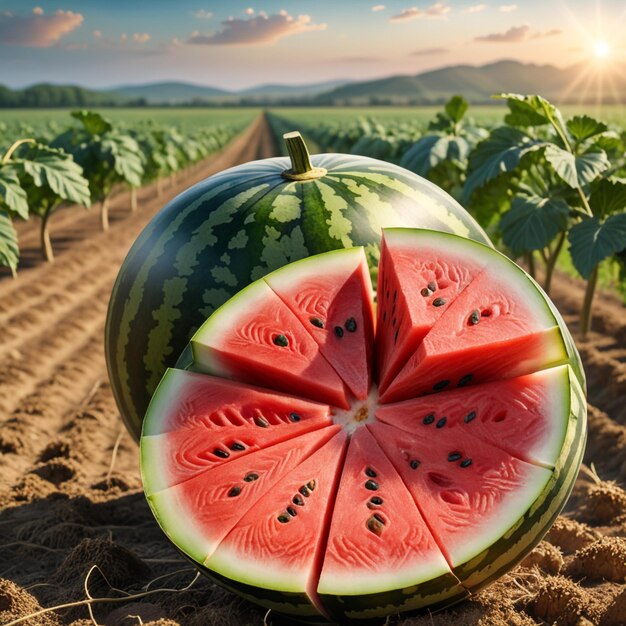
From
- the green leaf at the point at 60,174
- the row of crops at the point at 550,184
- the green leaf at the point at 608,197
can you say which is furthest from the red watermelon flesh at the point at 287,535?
the green leaf at the point at 60,174

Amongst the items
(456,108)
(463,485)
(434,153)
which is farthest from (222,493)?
(456,108)

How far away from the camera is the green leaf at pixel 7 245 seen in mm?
5160

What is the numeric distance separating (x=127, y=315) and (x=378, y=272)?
116 centimetres

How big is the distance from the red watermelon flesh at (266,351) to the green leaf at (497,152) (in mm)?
3336

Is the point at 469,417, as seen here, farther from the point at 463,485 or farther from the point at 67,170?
the point at 67,170

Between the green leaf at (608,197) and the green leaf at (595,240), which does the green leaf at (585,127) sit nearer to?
the green leaf at (608,197)

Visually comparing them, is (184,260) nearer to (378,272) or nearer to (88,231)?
(378,272)

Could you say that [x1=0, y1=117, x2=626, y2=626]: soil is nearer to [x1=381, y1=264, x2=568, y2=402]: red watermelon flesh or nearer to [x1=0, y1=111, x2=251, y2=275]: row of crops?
[x1=381, y1=264, x2=568, y2=402]: red watermelon flesh

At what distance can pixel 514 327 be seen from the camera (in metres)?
2.13

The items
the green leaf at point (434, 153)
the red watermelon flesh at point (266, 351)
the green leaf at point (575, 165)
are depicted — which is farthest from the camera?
the green leaf at point (434, 153)

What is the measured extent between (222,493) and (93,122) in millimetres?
10030

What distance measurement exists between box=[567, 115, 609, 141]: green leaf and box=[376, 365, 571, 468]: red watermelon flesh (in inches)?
146

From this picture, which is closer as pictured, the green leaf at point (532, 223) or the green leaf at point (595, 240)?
the green leaf at point (595, 240)

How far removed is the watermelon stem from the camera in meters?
3.02
